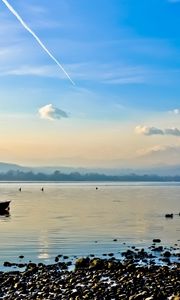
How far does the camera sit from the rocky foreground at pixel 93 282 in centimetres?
2705

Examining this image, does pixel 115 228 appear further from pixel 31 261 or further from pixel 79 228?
pixel 31 261

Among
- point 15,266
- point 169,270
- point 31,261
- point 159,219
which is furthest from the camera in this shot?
point 159,219

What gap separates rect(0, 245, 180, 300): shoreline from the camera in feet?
88.8

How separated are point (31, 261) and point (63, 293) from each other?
14468 mm

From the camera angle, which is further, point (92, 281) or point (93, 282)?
point (92, 281)

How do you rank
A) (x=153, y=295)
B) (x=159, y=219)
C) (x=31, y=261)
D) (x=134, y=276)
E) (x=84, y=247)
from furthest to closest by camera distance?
(x=159, y=219), (x=84, y=247), (x=31, y=261), (x=134, y=276), (x=153, y=295)

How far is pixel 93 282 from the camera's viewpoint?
30688mm

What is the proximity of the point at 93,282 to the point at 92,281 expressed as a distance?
366 mm

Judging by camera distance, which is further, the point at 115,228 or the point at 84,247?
the point at 115,228

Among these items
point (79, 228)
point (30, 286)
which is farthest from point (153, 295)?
point (79, 228)

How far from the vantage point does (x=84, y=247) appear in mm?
50250

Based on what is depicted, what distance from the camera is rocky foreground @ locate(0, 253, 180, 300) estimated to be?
88.7 feet

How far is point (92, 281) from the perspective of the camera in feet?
102

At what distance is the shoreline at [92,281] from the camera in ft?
88.8
